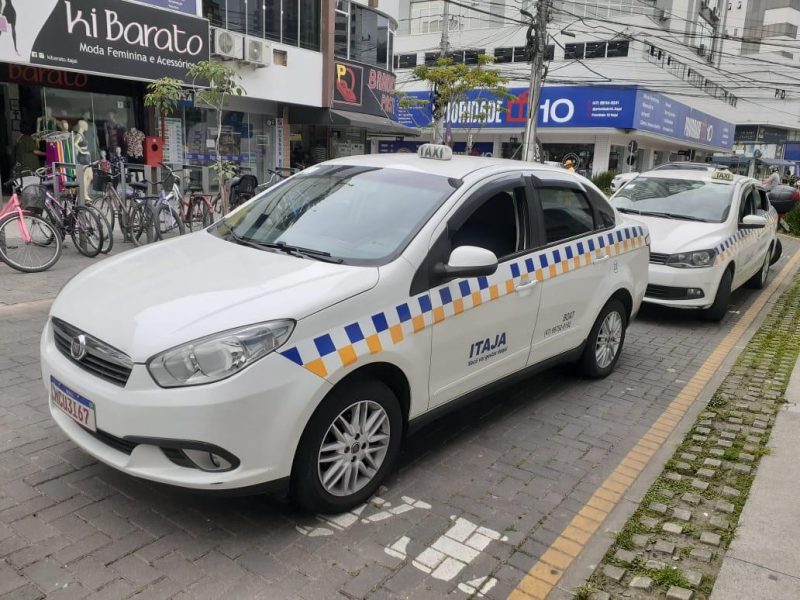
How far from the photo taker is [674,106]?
35.2 meters

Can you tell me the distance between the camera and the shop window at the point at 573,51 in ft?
153

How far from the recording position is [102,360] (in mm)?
3041

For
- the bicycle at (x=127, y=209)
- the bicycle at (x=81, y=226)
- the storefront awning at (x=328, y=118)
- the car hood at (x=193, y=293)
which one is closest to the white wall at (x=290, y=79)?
the storefront awning at (x=328, y=118)

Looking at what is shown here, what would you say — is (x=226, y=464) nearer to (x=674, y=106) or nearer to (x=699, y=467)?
(x=699, y=467)

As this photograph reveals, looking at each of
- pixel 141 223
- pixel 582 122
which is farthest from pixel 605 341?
pixel 582 122

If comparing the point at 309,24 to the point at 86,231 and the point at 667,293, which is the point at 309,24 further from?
the point at 667,293

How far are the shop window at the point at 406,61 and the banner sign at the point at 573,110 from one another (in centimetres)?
1811

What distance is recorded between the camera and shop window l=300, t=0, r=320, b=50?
1992 centimetres

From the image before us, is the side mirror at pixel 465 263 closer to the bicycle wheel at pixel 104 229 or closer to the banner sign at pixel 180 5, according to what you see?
the bicycle wheel at pixel 104 229

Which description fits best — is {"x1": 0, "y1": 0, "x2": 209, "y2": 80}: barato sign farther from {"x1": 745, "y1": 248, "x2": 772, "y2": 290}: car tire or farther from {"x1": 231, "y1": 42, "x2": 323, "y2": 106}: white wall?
{"x1": 745, "y1": 248, "x2": 772, "y2": 290}: car tire

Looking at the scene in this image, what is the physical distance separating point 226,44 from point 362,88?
6377mm

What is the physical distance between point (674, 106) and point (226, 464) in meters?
37.3

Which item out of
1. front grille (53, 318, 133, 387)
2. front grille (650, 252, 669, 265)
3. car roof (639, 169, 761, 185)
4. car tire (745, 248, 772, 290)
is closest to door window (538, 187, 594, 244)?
front grille (650, 252, 669, 265)

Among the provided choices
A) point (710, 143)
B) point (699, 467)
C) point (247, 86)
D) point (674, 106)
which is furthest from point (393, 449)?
point (710, 143)
